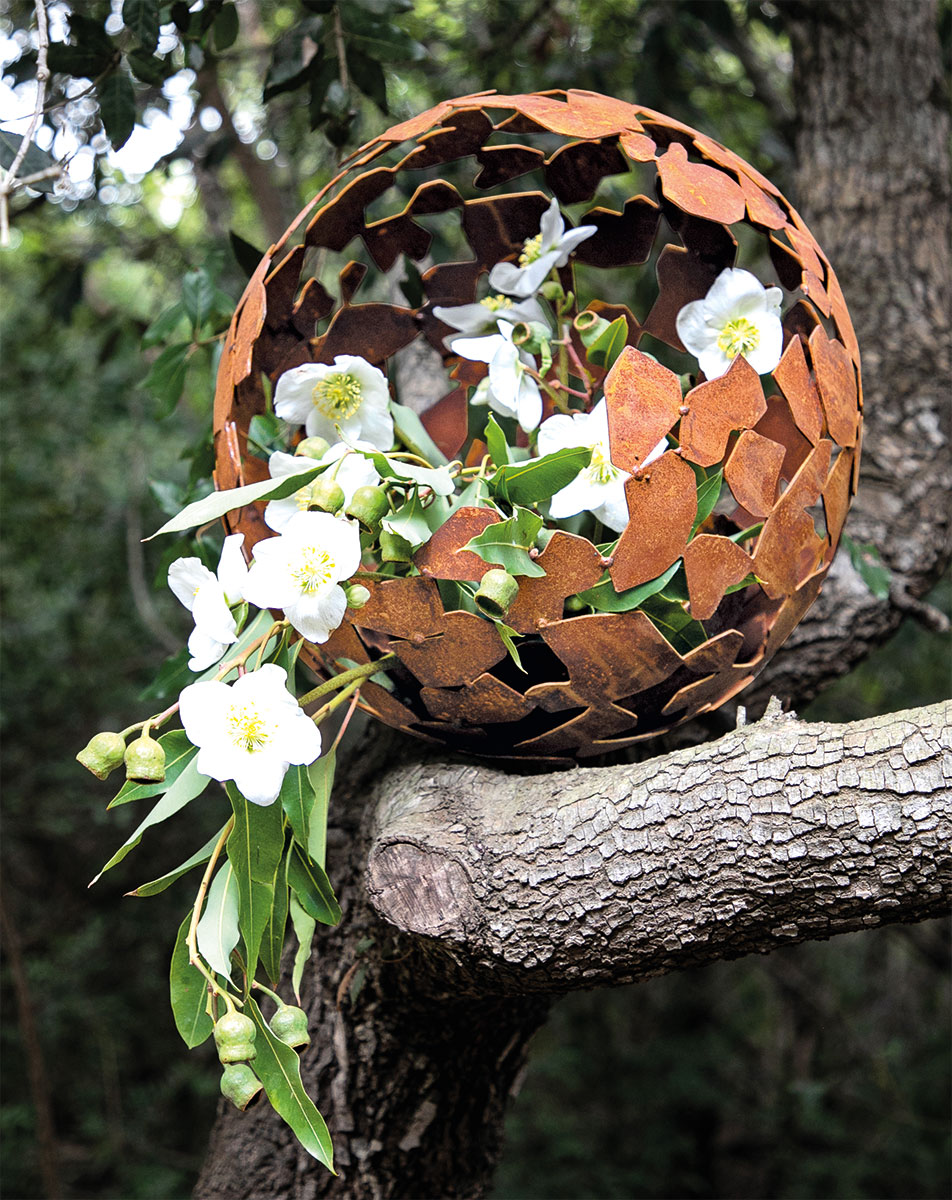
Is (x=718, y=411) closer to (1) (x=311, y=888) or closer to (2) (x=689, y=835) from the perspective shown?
(2) (x=689, y=835)

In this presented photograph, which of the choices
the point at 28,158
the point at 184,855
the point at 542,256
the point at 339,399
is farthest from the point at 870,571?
the point at 184,855

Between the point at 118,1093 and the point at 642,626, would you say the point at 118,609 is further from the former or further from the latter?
the point at 642,626

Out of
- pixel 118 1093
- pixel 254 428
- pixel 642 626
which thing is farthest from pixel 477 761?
pixel 118 1093

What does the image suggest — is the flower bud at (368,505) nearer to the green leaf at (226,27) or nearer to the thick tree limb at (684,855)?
the thick tree limb at (684,855)

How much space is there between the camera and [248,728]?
1.94 ft

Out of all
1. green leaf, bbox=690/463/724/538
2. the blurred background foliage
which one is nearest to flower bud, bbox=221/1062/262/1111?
green leaf, bbox=690/463/724/538

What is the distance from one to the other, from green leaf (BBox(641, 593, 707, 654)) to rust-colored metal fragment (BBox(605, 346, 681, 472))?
0.12 meters

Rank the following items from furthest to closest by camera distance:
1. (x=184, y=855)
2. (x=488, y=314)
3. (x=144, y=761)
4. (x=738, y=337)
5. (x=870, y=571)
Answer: (x=184, y=855)
(x=870, y=571)
(x=488, y=314)
(x=738, y=337)
(x=144, y=761)

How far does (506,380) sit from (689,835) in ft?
1.17

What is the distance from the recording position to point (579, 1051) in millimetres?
2752

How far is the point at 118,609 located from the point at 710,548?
211 cm

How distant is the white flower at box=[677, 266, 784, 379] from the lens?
76 centimetres

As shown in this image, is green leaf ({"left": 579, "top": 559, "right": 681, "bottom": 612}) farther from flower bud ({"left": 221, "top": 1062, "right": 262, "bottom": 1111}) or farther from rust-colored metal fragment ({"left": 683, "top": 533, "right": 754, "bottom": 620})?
flower bud ({"left": 221, "top": 1062, "right": 262, "bottom": 1111})

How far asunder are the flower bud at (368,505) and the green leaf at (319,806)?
0.15 meters
